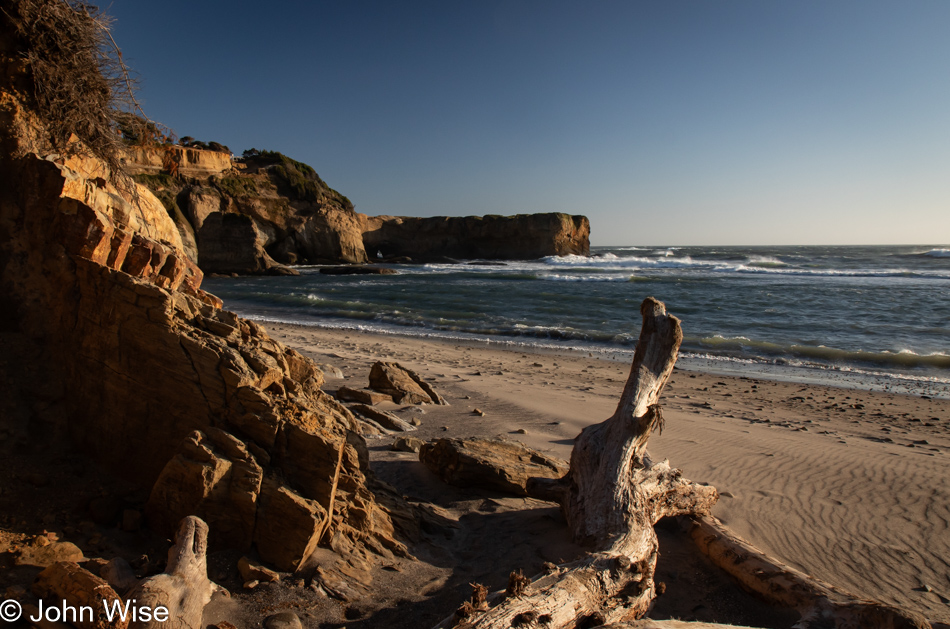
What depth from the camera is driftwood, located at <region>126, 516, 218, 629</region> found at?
203 cm

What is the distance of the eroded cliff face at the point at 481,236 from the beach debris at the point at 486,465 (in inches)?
2290

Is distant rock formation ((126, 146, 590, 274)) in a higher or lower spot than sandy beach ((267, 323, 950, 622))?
higher

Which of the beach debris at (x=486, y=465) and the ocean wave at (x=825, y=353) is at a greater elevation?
the beach debris at (x=486, y=465)

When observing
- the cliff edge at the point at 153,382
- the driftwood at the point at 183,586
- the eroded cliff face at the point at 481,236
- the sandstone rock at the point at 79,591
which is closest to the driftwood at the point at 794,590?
the cliff edge at the point at 153,382

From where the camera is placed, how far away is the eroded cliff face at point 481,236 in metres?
61.7

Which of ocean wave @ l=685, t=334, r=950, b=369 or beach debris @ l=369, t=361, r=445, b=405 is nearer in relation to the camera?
beach debris @ l=369, t=361, r=445, b=405

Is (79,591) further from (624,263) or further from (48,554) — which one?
(624,263)

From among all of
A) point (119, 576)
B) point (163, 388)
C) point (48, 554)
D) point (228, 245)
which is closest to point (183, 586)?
point (119, 576)

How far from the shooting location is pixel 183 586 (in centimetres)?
221

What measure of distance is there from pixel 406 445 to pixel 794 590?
353 cm

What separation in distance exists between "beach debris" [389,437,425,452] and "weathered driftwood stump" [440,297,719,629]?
5.14 ft

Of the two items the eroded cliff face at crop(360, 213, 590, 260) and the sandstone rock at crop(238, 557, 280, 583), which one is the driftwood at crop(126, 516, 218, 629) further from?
the eroded cliff face at crop(360, 213, 590, 260)

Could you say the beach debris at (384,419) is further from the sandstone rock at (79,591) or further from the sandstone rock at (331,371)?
the sandstone rock at (79,591)

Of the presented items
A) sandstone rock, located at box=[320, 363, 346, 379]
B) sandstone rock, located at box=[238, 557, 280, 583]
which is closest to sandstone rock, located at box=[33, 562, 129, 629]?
sandstone rock, located at box=[238, 557, 280, 583]
